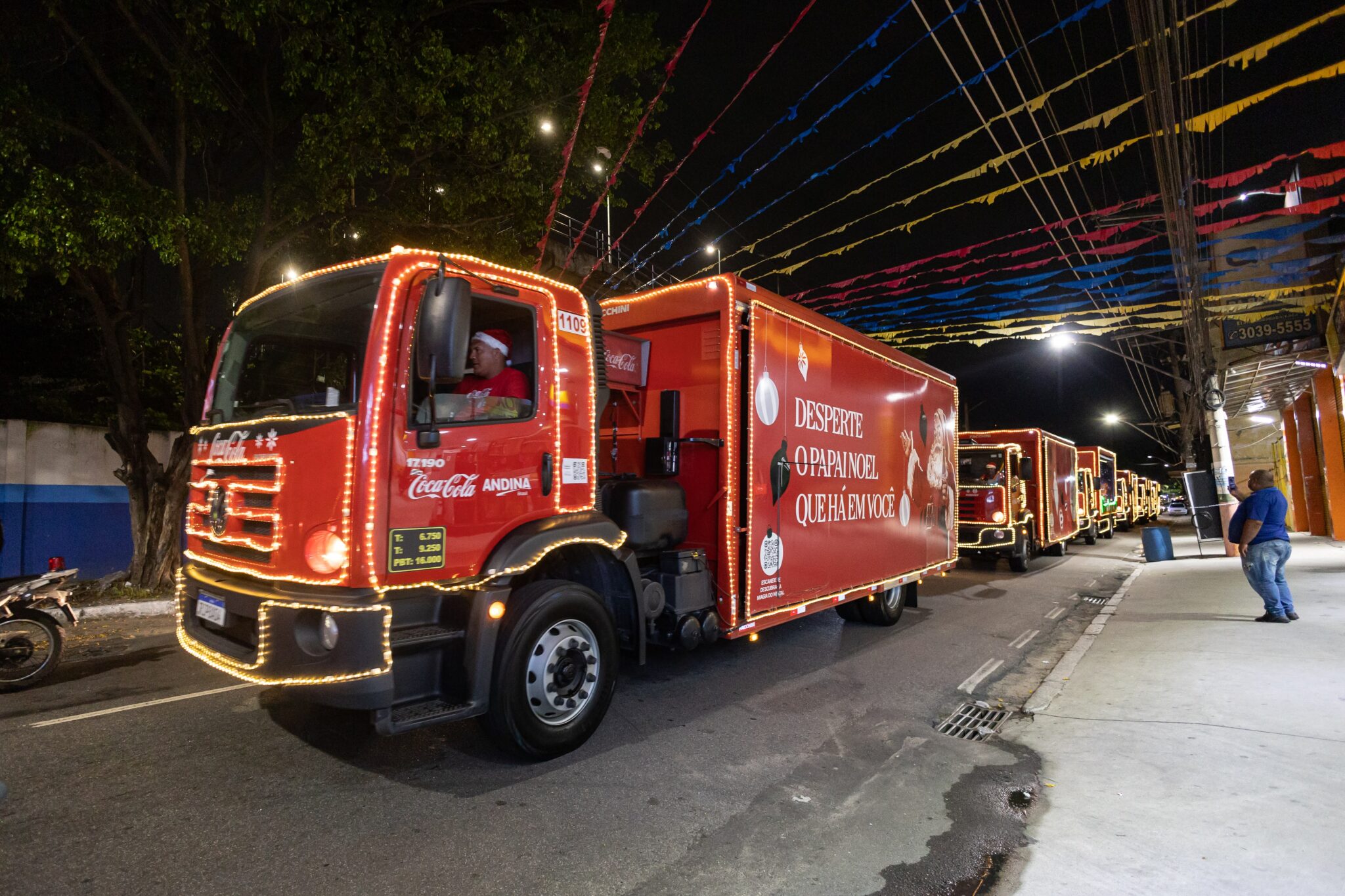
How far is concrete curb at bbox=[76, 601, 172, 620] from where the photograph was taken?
26.6ft

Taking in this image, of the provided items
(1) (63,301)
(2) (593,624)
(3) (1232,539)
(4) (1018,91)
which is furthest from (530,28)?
(3) (1232,539)

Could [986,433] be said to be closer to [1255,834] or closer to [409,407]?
[1255,834]

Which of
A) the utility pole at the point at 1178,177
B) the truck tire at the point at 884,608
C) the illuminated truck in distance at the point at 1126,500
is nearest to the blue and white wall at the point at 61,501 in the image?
the truck tire at the point at 884,608

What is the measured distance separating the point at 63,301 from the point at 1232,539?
1788cm

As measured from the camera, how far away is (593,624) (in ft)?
14.3

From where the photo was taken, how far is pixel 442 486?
371 centimetres

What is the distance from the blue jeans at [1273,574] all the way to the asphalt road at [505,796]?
Answer: 433 centimetres

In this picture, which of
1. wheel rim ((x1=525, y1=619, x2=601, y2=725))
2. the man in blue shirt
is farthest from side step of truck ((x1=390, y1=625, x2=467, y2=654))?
the man in blue shirt

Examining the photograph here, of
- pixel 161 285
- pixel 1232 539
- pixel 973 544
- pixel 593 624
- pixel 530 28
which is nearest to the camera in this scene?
pixel 593 624

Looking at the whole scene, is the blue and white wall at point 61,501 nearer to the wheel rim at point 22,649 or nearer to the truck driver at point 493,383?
the wheel rim at point 22,649

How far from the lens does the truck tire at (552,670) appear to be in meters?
3.83

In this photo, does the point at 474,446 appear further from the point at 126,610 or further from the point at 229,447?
the point at 126,610

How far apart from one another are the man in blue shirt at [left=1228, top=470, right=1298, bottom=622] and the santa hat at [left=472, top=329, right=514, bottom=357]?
8.17 m

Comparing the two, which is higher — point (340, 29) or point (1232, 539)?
point (340, 29)
